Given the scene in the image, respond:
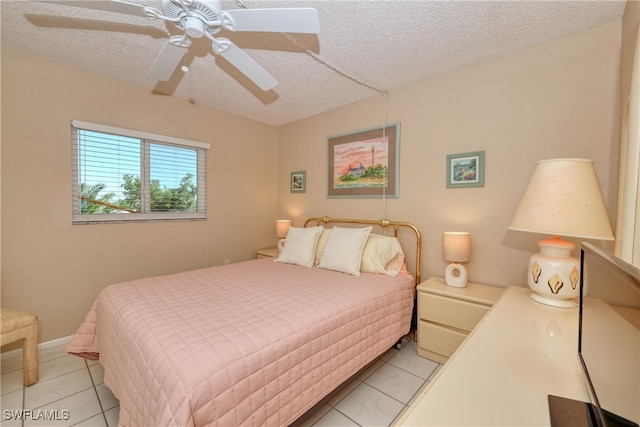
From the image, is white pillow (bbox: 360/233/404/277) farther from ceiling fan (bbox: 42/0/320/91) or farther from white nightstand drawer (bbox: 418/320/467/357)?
ceiling fan (bbox: 42/0/320/91)

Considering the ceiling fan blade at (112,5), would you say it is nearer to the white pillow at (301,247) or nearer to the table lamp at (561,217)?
the white pillow at (301,247)

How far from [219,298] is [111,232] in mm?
1719

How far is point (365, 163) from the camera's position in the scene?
10.2 feet

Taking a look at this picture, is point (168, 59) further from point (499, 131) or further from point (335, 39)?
point (499, 131)

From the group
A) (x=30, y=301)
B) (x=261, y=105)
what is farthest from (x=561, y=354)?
(x=30, y=301)

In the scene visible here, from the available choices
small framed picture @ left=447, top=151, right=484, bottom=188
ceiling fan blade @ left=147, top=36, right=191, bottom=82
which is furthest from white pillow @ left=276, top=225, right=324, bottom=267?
ceiling fan blade @ left=147, top=36, right=191, bottom=82

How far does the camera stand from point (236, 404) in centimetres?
113

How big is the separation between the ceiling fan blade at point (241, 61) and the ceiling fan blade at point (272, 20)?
0.13m

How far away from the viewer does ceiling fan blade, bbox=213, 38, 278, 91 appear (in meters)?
1.54

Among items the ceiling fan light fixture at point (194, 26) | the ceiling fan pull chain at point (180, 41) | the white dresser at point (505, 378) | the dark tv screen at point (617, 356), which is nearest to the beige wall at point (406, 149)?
the white dresser at point (505, 378)

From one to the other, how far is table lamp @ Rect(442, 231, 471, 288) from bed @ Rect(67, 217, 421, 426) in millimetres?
370

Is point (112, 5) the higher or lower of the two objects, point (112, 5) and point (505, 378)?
the higher

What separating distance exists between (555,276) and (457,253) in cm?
69

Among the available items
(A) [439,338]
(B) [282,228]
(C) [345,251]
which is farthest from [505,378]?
(B) [282,228]
